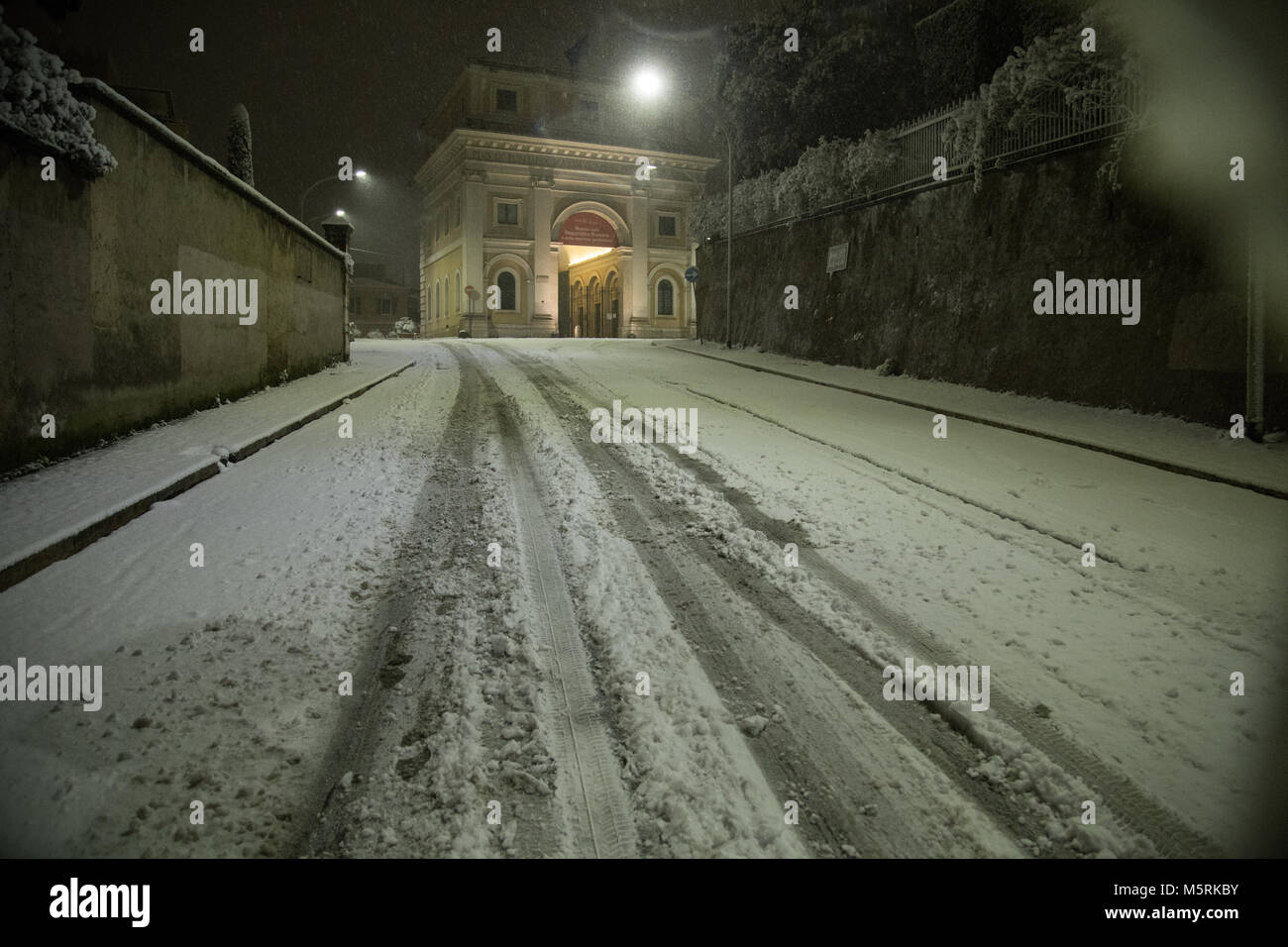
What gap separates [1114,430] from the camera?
10.4 meters

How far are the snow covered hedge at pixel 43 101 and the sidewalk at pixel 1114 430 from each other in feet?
37.3

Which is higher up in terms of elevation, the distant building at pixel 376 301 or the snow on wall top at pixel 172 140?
the distant building at pixel 376 301

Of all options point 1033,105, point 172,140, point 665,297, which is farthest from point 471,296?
point 172,140

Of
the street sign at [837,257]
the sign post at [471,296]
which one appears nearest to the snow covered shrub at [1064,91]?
the street sign at [837,257]

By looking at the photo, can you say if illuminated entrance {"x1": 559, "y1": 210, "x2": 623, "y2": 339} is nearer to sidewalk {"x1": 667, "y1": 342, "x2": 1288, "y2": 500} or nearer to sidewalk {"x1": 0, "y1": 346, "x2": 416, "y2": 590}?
sidewalk {"x1": 667, "y1": 342, "x2": 1288, "y2": 500}

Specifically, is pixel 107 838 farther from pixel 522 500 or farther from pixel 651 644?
pixel 522 500

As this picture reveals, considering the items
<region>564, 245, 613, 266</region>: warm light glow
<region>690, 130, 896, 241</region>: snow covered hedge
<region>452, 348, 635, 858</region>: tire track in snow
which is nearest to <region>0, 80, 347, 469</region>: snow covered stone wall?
<region>452, 348, 635, 858</region>: tire track in snow

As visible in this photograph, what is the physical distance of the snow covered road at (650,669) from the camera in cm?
269

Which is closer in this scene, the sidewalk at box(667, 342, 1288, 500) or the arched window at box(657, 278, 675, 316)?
the sidewalk at box(667, 342, 1288, 500)

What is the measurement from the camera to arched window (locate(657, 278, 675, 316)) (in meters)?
51.6

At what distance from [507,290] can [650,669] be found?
156 feet

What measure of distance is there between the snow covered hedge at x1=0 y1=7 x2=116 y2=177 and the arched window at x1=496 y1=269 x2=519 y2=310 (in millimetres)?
41828

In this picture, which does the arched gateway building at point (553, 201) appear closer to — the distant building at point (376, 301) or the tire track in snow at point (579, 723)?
the distant building at point (376, 301)

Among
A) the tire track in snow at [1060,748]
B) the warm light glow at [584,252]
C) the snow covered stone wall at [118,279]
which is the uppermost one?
the warm light glow at [584,252]
